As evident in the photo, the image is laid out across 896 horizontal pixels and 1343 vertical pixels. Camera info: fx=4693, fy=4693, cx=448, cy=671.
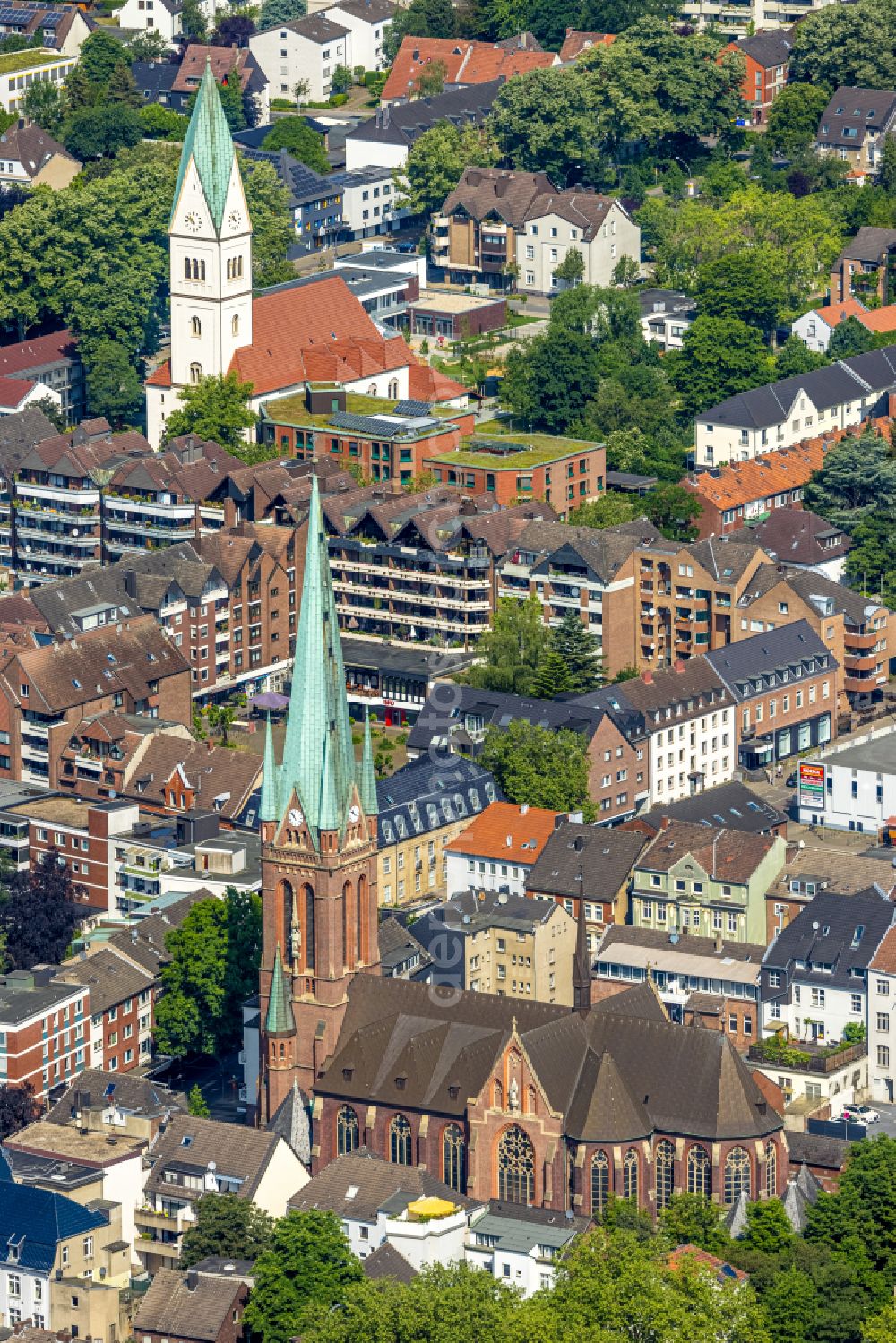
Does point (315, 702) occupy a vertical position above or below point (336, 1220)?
above

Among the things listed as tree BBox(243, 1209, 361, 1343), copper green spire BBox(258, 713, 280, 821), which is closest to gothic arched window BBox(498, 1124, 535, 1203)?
tree BBox(243, 1209, 361, 1343)

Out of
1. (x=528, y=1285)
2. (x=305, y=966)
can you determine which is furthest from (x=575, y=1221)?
(x=305, y=966)

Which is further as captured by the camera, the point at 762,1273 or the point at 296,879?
the point at 296,879

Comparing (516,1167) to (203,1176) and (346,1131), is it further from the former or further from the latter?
(203,1176)

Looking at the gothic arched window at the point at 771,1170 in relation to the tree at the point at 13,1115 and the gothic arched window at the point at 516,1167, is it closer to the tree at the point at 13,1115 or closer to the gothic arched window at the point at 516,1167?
the gothic arched window at the point at 516,1167

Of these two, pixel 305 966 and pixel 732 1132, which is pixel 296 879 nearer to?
pixel 305 966

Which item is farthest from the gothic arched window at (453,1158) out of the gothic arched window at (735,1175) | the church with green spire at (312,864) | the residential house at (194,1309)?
Answer: the residential house at (194,1309)

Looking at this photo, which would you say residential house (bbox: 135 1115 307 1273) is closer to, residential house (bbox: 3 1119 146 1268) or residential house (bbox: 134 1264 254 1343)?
residential house (bbox: 3 1119 146 1268)
